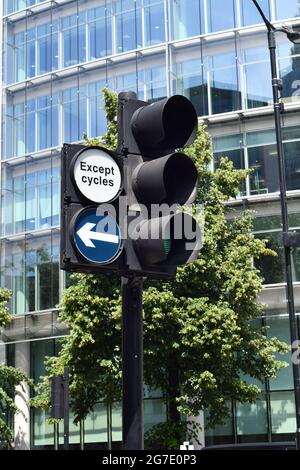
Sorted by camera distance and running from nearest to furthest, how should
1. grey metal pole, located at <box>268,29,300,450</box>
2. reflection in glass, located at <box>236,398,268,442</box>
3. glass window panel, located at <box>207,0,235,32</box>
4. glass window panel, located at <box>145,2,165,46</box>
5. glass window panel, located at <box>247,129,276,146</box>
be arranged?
1. grey metal pole, located at <box>268,29,300,450</box>
2. reflection in glass, located at <box>236,398,268,442</box>
3. glass window panel, located at <box>247,129,276,146</box>
4. glass window panel, located at <box>207,0,235,32</box>
5. glass window panel, located at <box>145,2,165,46</box>

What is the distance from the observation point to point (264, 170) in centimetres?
3238

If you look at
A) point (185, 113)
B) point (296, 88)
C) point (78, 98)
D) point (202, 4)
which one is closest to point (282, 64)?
point (296, 88)

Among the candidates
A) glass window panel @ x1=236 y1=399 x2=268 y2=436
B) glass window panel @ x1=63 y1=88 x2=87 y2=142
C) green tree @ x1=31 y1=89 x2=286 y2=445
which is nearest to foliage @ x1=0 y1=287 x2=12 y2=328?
green tree @ x1=31 y1=89 x2=286 y2=445

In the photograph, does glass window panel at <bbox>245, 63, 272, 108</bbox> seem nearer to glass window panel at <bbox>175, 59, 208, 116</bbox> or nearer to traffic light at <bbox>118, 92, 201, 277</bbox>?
glass window panel at <bbox>175, 59, 208, 116</bbox>

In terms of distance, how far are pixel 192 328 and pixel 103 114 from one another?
16.9 meters

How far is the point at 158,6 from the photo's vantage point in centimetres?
3559

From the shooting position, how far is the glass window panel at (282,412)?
3094 centimetres

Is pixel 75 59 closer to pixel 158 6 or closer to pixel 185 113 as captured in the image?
pixel 158 6

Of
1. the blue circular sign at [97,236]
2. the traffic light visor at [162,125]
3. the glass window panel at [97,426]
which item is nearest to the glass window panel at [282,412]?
the glass window panel at [97,426]

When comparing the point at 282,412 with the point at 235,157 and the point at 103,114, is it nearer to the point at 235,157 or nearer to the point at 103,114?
the point at 235,157

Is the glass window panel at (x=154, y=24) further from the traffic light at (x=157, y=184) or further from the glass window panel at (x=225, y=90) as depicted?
the traffic light at (x=157, y=184)

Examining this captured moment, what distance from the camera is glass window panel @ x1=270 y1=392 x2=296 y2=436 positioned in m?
30.9

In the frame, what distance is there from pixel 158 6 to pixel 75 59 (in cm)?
491

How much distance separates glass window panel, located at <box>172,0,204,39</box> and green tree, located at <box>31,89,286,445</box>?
12.0m
